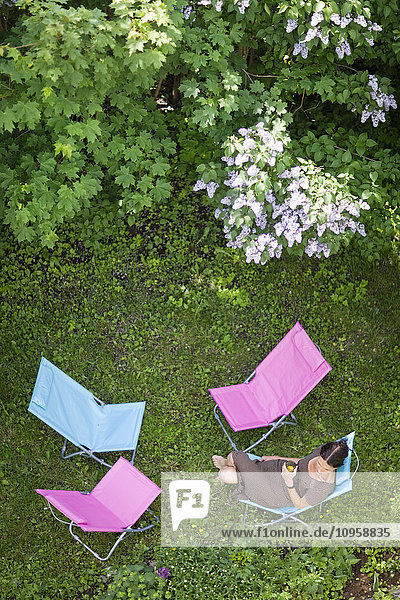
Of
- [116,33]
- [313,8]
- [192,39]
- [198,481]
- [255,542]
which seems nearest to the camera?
[116,33]

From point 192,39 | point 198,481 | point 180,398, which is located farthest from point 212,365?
point 192,39

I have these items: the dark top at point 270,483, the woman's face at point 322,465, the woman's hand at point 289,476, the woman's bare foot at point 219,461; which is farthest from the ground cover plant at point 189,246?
the woman's face at point 322,465

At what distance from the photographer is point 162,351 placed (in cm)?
505

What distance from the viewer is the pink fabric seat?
4051 millimetres

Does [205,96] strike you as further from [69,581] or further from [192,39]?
[69,581]

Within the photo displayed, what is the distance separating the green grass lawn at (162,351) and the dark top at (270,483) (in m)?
0.37

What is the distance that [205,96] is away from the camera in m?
4.38

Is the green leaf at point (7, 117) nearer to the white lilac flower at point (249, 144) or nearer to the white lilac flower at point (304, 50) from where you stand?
the white lilac flower at point (249, 144)

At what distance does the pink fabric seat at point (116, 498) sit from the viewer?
4.05m

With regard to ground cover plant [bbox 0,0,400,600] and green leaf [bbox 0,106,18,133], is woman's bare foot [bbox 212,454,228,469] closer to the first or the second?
ground cover plant [bbox 0,0,400,600]

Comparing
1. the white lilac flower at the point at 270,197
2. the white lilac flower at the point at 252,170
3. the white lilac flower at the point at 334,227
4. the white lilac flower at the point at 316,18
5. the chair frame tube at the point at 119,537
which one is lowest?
the chair frame tube at the point at 119,537

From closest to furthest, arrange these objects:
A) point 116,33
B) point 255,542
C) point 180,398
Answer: point 116,33 → point 255,542 → point 180,398

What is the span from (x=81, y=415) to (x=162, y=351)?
85cm

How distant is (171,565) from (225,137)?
9.82 ft
